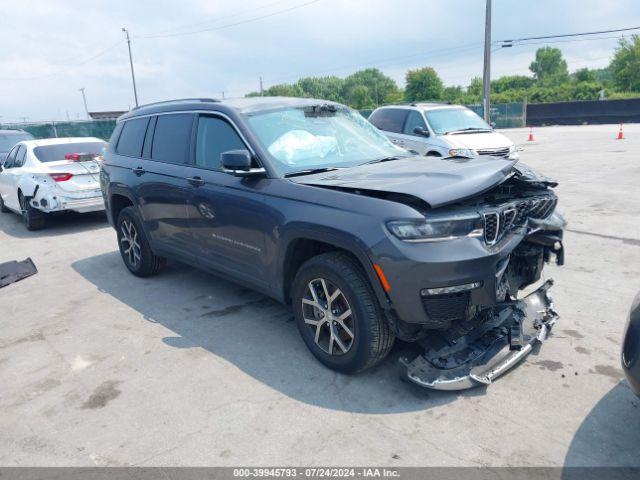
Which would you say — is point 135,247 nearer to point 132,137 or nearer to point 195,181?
point 132,137

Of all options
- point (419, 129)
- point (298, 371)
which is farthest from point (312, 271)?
point (419, 129)

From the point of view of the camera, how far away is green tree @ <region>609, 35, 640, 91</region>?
64.3m

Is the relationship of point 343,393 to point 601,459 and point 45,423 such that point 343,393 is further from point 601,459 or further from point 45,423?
point 45,423

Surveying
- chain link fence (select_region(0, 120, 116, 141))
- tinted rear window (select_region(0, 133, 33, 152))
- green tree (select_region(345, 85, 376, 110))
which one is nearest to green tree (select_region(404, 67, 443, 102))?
green tree (select_region(345, 85, 376, 110))

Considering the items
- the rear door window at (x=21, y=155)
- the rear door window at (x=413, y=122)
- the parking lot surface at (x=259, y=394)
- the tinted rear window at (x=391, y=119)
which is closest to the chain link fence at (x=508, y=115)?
the tinted rear window at (x=391, y=119)

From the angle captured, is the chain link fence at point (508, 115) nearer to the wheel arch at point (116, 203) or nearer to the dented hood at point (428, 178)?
the wheel arch at point (116, 203)

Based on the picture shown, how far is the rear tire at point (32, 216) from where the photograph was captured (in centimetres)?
938

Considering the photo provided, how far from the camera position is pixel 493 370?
330 centimetres

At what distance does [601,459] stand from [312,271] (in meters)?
2.01

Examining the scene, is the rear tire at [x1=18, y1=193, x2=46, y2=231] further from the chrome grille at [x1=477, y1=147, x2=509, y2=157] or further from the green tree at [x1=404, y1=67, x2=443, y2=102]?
the green tree at [x1=404, y1=67, x2=443, y2=102]

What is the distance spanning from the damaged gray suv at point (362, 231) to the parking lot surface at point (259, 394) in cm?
23

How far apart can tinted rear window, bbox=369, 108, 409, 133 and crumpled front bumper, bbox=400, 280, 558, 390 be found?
8246mm

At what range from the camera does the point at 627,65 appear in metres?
65.1

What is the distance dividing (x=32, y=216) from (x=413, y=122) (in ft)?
26.0
